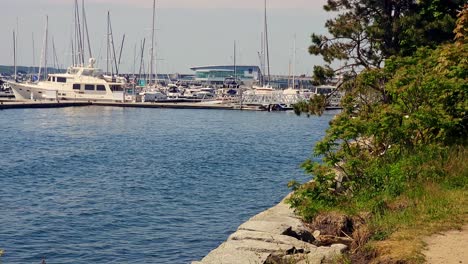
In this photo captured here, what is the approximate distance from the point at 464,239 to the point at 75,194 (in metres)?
20.0

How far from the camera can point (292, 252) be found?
10477mm

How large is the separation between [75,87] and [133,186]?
69.2 m

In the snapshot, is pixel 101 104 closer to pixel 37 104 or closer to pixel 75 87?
pixel 75 87

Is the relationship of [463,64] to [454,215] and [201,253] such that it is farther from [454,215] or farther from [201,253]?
[201,253]

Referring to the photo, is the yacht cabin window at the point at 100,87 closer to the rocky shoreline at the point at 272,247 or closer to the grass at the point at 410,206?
the grass at the point at 410,206

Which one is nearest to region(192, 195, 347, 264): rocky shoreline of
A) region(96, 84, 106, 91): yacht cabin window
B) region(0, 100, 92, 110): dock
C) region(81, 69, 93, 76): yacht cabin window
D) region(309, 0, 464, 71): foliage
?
region(309, 0, 464, 71): foliage

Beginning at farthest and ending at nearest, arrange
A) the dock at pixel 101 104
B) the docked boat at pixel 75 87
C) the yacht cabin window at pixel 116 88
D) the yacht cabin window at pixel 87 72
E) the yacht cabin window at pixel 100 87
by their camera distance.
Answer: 1. the yacht cabin window at pixel 116 88
2. the yacht cabin window at pixel 100 87
3. the yacht cabin window at pixel 87 72
4. the docked boat at pixel 75 87
5. the dock at pixel 101 104

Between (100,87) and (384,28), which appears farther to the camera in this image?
(100,87)

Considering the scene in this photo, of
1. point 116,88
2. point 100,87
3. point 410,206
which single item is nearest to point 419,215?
point 410,206

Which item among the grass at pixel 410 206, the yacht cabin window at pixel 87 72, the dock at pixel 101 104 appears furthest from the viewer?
the yacht cabin window at pixel 87 72

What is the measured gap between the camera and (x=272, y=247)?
1042 centimetres

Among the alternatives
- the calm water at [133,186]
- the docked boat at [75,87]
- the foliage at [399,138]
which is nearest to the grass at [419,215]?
the foliage at [399,138]

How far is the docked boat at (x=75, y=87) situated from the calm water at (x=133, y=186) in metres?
28.7

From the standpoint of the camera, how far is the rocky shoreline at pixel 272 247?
393 inches
